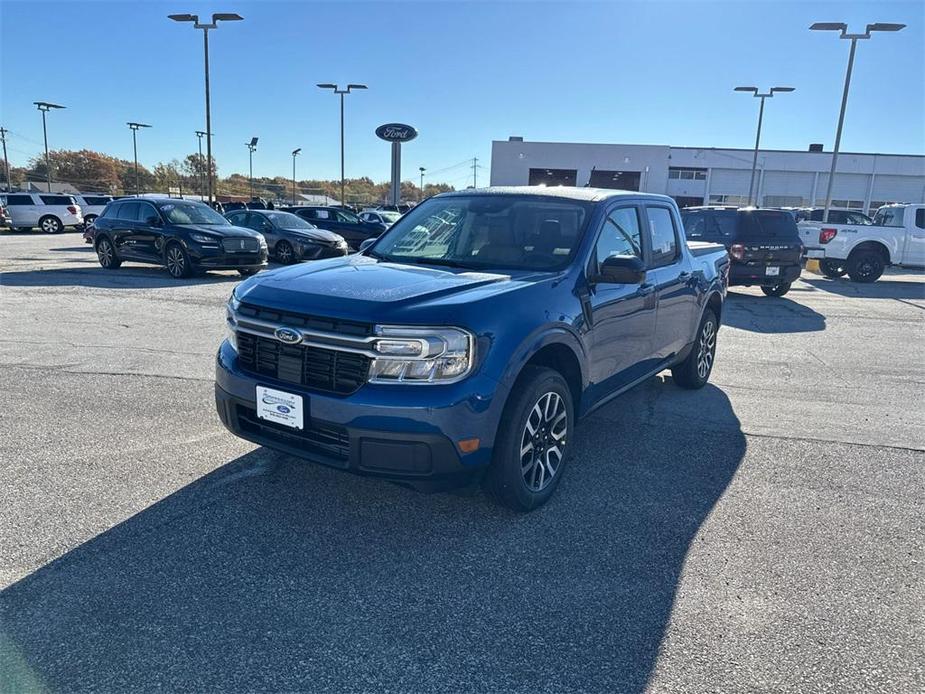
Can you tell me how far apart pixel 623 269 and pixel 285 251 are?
1477 centimetres

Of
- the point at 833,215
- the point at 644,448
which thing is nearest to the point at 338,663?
the point at 644,448

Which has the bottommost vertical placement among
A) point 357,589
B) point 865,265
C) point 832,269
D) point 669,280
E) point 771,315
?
point 357,589

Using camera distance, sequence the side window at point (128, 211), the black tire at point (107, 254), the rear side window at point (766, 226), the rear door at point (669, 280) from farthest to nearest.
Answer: the black tire at point (107, 254) < the side window at point (128, 211) < the rear side window at point (766, 226) < the rear door at point (669, 280)

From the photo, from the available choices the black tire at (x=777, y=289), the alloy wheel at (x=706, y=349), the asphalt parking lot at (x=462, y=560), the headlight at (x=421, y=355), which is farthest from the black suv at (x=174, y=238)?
the headlight at (x=421, y=355)

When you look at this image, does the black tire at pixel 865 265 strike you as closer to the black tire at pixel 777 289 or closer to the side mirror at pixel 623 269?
the black tire at pixel 777 289

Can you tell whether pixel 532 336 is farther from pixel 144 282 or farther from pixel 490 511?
pixel 144 282

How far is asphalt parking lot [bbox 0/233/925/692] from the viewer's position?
7.82 ft

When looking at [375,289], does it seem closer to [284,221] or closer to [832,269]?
[284,221]

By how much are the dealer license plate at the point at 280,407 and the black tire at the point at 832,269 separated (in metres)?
17.5

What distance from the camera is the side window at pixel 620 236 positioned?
4.13 metres

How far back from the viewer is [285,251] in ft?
56.4

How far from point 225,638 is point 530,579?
134cm

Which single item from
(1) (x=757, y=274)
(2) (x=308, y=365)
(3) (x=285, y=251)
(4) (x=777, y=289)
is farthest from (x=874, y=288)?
(2) (x=308, y=365)

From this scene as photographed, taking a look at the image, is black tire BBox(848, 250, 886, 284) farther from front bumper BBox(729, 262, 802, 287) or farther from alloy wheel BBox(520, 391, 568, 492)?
alloy wheel BBox(520, 391, 568, 492)
